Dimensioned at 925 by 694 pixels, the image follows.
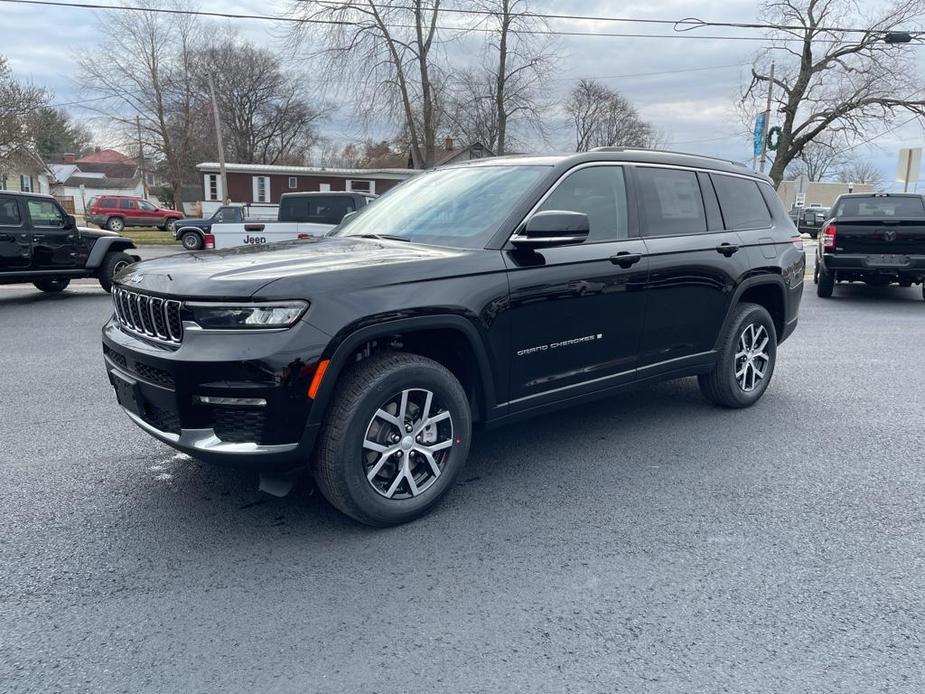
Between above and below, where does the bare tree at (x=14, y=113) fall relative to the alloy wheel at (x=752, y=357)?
above

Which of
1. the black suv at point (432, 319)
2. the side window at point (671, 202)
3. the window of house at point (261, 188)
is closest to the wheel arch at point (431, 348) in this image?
the black suv at point (432, 319)

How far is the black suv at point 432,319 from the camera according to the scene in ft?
9.97

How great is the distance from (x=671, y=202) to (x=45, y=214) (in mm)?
10305

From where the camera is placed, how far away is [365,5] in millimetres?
32031

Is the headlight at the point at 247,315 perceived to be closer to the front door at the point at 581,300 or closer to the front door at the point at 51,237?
the front door at the point at 581,300

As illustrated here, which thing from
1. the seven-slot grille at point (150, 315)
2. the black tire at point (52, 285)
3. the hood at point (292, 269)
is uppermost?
the hood at point (292, 269)

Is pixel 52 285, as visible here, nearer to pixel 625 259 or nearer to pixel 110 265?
pixel 110 265

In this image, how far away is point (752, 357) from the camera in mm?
5539

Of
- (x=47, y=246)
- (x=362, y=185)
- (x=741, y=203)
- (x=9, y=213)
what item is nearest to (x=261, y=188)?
(x=362, y=185)

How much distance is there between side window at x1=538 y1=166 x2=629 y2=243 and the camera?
164 inches

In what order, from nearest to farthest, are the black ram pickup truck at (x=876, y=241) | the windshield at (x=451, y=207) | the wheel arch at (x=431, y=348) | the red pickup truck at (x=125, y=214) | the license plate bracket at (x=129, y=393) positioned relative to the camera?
the wheel arch at (x=431, y=348) → the license plate bracket at (x=129, y=393) → the windshield at (x=451, y=207) → the black ram pickup truck at (x=876, y=241) → the red pickup truck at (x=125, y=214)

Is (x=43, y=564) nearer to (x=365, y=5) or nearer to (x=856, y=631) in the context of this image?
(x=856, y=631)

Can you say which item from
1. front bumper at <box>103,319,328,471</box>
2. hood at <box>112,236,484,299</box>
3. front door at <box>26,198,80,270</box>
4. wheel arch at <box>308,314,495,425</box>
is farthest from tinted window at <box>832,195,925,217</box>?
front door at <box>26,198,80,270</box>

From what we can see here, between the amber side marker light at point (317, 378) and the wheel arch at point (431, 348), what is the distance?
18 mm
